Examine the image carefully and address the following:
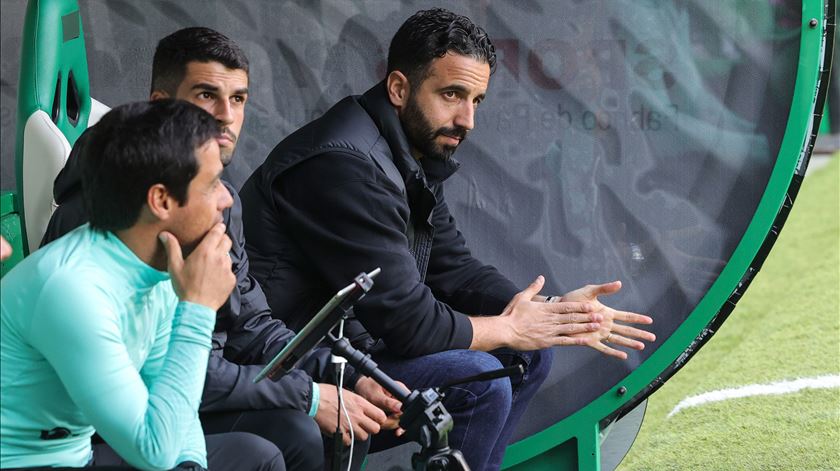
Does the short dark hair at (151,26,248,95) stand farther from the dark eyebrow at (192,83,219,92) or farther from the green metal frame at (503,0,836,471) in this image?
the green metal frame at (503,0,836,471)

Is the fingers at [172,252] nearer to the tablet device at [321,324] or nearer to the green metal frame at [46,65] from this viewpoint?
the tablet device at [321,324]

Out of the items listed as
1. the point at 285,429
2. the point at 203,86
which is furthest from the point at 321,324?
the point at 203,86

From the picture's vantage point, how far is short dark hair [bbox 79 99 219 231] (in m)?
2.18

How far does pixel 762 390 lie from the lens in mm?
4977

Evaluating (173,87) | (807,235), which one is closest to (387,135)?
(173,87)

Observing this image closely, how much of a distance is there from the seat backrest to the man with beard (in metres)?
0.56

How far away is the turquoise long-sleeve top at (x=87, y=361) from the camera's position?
6.68 ft

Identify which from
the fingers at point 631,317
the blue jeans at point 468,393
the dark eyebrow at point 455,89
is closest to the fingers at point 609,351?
the fingers at point 631,317

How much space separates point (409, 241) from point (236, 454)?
1017mm

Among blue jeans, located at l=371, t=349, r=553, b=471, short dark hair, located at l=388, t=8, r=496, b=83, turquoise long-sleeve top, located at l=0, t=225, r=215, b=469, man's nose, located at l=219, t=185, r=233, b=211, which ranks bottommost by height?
blue jeans, located at l=371, t=349, r=553, b=471

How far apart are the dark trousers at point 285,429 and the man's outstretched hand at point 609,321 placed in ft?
3.21

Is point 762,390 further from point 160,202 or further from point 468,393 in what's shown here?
point 160,202

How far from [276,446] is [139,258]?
0.62 m

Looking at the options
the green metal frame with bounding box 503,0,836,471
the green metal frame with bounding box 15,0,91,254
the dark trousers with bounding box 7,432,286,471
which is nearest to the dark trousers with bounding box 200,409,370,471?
the dark trousers with bounding box 7,432,286,471
